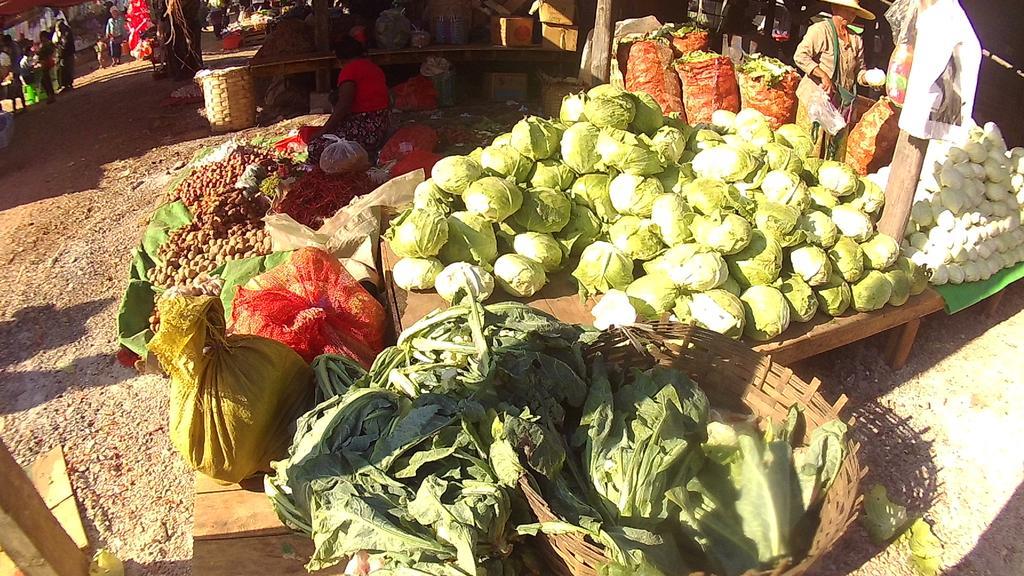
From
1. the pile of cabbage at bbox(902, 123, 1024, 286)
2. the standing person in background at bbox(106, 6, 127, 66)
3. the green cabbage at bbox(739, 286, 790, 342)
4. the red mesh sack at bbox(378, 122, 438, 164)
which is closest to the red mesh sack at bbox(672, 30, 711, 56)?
the pile of cabbage at bbox(902, 123, 1024, 286)

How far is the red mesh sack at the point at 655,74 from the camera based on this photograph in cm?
649

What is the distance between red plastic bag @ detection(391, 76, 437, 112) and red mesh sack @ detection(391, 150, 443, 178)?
3.01 m

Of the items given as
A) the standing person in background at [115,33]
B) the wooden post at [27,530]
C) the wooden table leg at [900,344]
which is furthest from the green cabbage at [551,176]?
the standing person in background at [115,33]

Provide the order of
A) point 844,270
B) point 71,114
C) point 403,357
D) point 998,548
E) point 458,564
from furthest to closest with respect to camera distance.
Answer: point 71,114 → point 844,270 → point 998,548 → point 403,357 → point 458,564

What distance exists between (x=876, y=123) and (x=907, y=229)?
1.28 m

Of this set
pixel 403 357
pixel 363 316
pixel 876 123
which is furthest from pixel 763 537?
pixel 876 123

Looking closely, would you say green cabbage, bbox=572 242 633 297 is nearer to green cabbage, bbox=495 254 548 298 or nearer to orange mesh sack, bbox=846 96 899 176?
green cabbage, bbox=495 254 548 298

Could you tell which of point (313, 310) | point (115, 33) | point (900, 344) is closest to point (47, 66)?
point (115, 33)

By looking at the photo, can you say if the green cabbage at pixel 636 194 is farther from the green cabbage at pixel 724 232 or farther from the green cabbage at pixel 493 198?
the green cabbage at pixel 493 198

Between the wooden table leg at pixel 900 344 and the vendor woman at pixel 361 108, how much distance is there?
17.7ft

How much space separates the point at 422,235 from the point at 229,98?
22.3 feet

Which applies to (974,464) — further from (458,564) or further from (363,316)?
(363,316)

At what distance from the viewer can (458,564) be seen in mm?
2104

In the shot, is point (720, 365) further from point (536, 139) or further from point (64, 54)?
point (64, 54)
